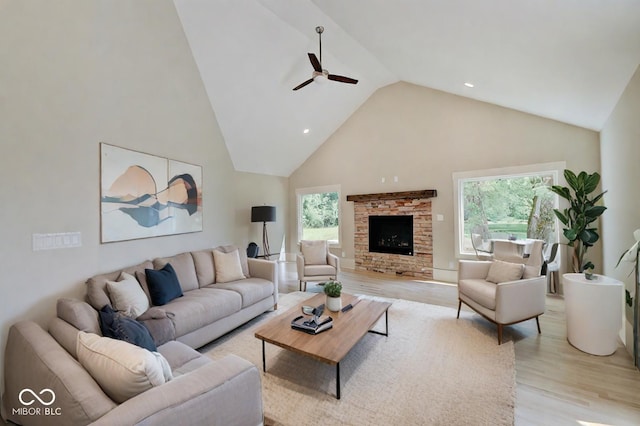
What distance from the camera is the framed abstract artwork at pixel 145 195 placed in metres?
2.73

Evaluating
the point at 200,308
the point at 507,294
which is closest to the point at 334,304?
the point at 200,308

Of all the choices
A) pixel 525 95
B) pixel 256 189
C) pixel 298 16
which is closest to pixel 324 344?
pixel 298 16

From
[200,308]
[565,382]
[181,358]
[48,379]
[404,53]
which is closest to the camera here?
[48,379]

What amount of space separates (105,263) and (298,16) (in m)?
3.73

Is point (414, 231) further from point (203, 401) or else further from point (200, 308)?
point (203, 401)

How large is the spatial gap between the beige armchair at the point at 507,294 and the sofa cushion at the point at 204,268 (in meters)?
3.25

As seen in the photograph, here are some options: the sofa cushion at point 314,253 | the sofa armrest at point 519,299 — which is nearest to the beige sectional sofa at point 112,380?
the sofa armrest at point 519,299

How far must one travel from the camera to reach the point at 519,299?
2721 millimetres

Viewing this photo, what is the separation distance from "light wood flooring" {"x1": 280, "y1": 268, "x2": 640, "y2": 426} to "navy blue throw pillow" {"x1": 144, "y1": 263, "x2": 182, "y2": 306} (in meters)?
2.79

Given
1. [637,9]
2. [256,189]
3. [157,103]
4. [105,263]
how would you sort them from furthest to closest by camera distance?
[256,189] < [157,103] < [105,263] < [637,9]

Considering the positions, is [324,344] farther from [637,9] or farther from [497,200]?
[497,200]

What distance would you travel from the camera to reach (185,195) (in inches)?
146

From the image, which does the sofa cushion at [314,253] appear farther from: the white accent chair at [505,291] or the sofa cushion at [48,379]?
the sofa cushion at [48,379]

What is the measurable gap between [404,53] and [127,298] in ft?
14.5
